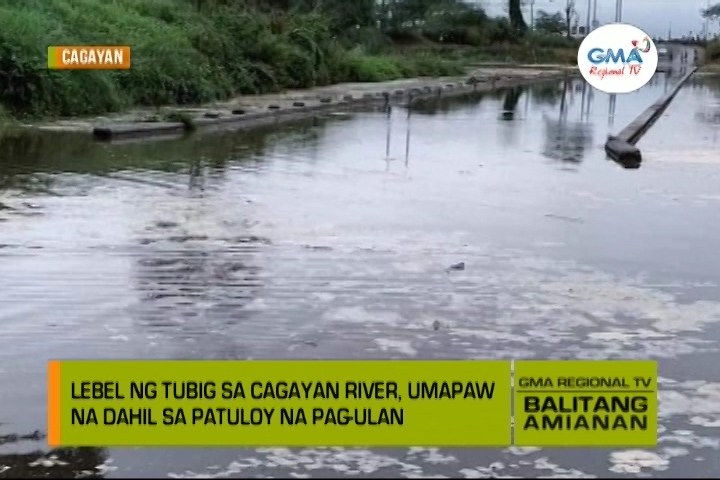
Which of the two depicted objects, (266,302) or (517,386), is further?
(266,302)

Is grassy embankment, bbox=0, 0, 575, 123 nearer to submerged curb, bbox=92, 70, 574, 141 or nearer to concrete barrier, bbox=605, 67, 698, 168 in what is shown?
submerged curb, bbox=92, 70, 574, 141

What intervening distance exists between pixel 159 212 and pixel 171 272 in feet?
7.36

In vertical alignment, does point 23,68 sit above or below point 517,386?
above

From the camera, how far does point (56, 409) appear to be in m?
4.25

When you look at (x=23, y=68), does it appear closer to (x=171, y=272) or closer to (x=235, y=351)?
(x=171, y=272)

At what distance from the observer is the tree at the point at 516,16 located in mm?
66125

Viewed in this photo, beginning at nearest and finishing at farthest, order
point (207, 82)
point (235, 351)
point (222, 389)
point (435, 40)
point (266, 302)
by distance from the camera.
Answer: point (222, 389) → point (235, 351) → point (266, 302) → point (207, 82) → point (435, 40)

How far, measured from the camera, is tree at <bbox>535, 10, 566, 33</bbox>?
73.9 meters

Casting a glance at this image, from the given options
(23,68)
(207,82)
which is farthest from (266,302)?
(207,82)

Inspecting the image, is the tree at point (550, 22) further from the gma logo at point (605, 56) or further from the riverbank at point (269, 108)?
the gma logo at point (605, 56)
